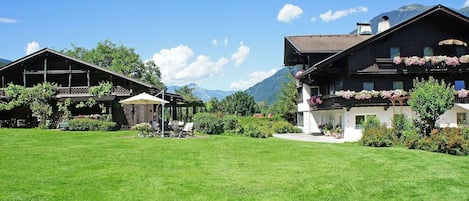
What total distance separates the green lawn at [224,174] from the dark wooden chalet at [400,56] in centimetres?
1115

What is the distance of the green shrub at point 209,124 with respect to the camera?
2589 centimetres

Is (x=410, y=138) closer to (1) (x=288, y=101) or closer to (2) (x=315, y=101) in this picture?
(2) (x=315, y=101)

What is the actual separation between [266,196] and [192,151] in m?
6.95

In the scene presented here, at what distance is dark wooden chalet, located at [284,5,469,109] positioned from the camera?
84.0 ft

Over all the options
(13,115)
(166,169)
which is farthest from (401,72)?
(13,115)

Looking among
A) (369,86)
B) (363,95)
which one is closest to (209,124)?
(363,95)

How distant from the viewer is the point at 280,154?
571 inches

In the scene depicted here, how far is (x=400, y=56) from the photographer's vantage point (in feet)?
87.0

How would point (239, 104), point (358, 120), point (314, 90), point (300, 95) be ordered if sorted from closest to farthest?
point (358, 120) < point (314, 90) < point (300, 95) < point (239, 104)

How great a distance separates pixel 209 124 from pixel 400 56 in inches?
510

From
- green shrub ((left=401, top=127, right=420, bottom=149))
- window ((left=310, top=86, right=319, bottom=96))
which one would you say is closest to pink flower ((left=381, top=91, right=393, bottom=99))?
green shrub ((left=401, top=127, right=420, bottom=149))

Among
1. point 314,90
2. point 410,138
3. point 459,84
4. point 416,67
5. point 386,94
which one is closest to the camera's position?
point 410,138

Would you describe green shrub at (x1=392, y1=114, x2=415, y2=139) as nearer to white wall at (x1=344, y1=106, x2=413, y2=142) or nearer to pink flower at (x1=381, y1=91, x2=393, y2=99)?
pink flower at (x1=381, y1=91, x2=393, y2=99)

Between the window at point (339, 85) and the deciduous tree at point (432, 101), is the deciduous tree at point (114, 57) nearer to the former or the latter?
the window at point (339, 85)
